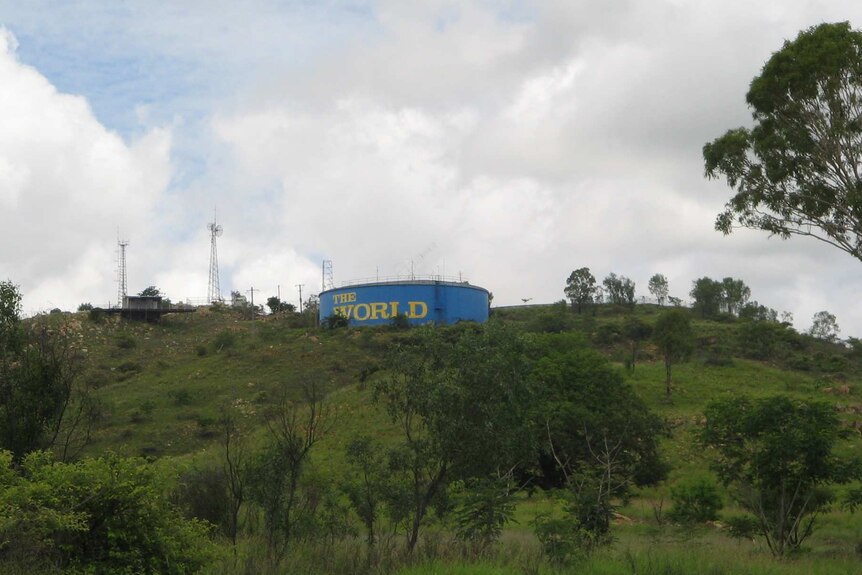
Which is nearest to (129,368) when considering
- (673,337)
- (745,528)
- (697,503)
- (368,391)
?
(368,391)

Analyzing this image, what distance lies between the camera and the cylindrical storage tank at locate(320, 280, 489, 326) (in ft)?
255

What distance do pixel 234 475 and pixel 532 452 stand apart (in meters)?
5.82

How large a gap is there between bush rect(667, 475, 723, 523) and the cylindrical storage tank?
4716 cm

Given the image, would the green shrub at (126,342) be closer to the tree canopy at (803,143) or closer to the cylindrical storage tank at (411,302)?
the cylindrical storage tank at (411,302)

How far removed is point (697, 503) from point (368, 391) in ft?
86.3

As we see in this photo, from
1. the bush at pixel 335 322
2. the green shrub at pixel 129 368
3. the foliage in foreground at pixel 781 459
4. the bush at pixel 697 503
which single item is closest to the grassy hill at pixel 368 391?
the green shrub at pixel 129 368

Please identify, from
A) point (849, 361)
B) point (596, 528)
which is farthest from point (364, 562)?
point (849, 361)

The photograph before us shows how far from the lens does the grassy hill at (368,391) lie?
18516mm

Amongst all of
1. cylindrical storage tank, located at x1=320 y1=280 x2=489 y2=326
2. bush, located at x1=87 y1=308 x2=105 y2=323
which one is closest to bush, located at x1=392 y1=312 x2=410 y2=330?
cylindrical storage tank, located at x1=320 y1=280 x2=489 y2=326

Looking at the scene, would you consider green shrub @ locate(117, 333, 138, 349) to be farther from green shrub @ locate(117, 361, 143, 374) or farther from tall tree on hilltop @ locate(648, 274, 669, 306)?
tall tree on hilltop @ locate(648, 274, 669, 306)

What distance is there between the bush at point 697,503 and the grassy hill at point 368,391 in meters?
0.77

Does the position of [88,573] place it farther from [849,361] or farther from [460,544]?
Answer: [849,361]

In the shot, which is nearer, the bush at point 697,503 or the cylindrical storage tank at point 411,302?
the bush at point 697,503

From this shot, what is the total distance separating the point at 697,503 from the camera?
1143 inches
